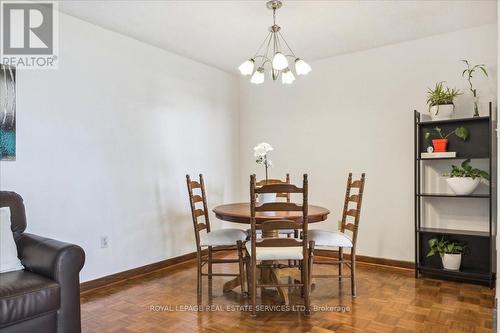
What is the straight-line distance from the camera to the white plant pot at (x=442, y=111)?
10.4ft

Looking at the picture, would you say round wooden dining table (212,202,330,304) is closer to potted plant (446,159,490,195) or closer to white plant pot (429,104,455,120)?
potted plant (446,159,490,195)

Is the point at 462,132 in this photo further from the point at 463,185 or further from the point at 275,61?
the point at 275,61

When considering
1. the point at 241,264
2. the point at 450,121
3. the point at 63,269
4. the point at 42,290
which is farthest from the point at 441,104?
the point at 42,290

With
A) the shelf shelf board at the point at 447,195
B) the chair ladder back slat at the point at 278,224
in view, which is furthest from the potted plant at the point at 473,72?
the chair ladder back slat at the point at 278,224

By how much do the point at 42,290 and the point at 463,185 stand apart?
128 inches

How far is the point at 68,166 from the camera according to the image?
9.51 ft

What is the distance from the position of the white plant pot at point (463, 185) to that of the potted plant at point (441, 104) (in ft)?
1.92

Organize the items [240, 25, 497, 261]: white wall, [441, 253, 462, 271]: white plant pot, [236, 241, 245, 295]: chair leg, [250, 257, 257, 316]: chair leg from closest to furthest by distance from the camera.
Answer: [250, 257, 257, 316]: chair leg → [236, 241, 245, 295]: chair leg → [441, 253, 462, 271]: white plant pot → [240, 25, 497, 261]: white wall

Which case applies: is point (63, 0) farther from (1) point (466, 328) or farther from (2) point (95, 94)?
(1) point (466, 328)

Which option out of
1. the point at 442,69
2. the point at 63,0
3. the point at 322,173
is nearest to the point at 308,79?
the point at 322,173

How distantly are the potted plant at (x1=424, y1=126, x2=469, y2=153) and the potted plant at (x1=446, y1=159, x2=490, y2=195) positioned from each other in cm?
22

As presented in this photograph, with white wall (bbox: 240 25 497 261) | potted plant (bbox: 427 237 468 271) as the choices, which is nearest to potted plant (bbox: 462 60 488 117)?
Answer: white wall (bbox: 240 25 497 261)

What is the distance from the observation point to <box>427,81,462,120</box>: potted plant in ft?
10.5

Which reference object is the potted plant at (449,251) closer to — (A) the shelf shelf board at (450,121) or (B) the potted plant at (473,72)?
(A) the shelf shelf board at (450,121)
